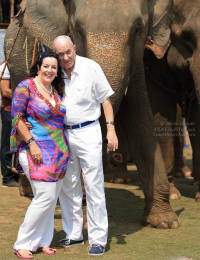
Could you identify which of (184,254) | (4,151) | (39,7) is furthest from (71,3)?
(4,151)

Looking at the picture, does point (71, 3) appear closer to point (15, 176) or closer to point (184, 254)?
point (184, 254)

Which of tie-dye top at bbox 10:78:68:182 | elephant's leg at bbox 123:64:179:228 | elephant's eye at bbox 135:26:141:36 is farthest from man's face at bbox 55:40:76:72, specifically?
elephant's leg at bbox 123:64:179:228

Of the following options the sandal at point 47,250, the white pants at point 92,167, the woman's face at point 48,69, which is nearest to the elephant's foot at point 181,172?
the white pants at point 92,167

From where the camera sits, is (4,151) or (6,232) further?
(4,151)

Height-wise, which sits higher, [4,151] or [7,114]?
[7,114]

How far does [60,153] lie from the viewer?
427 cm

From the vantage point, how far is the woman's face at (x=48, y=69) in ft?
13.9

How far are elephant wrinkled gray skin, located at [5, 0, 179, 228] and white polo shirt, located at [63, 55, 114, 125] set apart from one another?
0.25m

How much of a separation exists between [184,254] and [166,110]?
296cm

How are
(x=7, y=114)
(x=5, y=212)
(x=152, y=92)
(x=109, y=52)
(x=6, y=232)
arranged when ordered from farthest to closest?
(x=7, y=114) < (x=152, y=92) < (x=5, y=212) < (x=6, y=232) < (x=109, y=52)

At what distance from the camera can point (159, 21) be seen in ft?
18.2

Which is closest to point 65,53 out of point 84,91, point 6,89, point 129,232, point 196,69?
point 84,91

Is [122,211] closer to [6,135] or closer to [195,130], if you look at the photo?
[195,130]

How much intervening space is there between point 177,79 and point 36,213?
3248 mm
